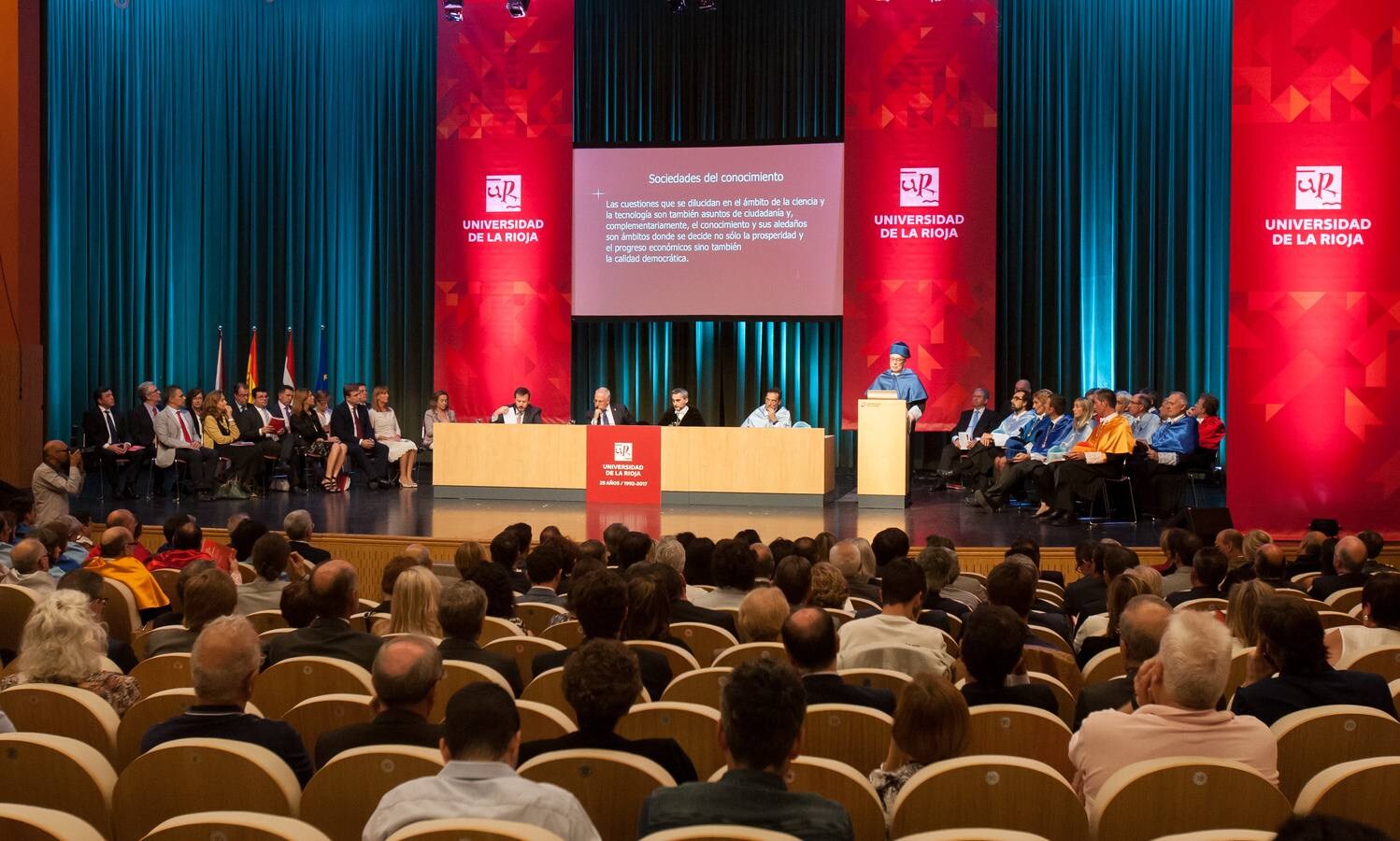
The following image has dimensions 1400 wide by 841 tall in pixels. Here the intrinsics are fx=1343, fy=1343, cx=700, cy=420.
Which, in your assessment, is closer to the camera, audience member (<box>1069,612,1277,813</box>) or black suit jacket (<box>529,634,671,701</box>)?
audience member (<box>1069,612,1277,813</box>)

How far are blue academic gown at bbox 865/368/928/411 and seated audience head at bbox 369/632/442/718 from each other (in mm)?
9892

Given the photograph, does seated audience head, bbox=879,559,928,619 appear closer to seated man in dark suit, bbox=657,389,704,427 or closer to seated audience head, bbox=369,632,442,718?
seated audience head, bbox=369,632,442,718

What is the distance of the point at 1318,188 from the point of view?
9.03m

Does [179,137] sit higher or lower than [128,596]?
higher

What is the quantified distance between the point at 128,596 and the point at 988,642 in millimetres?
3550

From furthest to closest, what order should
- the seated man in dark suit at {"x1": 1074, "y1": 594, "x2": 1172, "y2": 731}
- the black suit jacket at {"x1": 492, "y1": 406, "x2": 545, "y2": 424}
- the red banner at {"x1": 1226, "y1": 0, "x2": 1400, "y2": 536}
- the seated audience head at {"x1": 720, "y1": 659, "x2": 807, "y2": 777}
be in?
the black suit jacket at {"x1": 492, "y1": 406, "x2": 545, "y2": 424} < the red banner at {"x1": 1226, "y1": 0, "x2": 1400, "y2": 536} < the seated man in dark suit at {"x1": 1074, "y1": 594, "x2": 1172, "y2": 731} < the seated audience head at {"x1": 720, "y1": 659, "x2": 807, "y2": 777}

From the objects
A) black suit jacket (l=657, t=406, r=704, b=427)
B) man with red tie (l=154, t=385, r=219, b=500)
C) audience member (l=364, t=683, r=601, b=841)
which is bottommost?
audience member (l=364, t=683, r=601, b=841)

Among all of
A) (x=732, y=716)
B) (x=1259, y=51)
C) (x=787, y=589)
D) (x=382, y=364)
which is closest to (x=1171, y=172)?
(x=1259, y=51)

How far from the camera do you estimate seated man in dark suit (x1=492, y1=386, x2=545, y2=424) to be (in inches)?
497

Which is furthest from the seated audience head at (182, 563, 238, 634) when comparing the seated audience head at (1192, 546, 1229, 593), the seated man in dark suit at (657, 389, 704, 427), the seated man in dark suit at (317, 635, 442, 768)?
the seated man in dark suit at (657, 389, 704, 427)

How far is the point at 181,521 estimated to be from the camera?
664 cm

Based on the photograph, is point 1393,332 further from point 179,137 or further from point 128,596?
point 179,137

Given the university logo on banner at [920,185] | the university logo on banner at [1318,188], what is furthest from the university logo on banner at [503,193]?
the university logo on banner at [1318,188]

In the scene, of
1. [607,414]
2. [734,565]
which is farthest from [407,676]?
[607,414]
